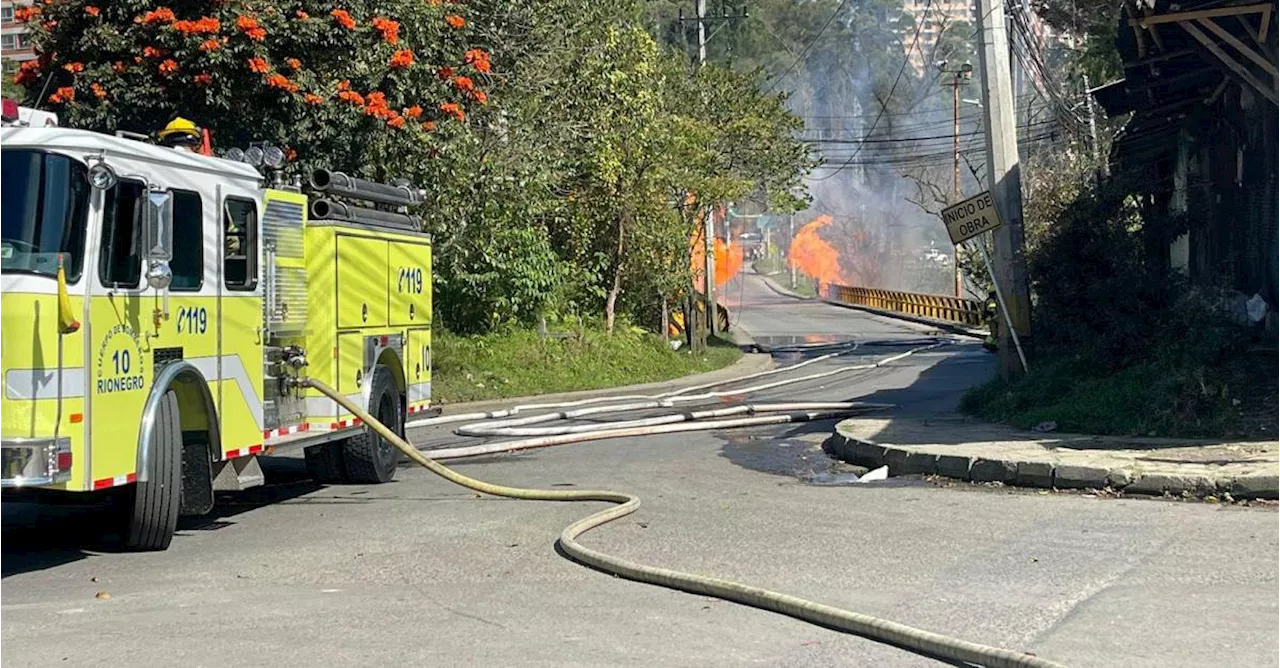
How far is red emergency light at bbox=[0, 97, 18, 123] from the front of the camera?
30.0ft

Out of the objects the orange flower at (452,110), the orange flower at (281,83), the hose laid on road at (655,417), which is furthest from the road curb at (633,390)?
the orange flower at (281,83)

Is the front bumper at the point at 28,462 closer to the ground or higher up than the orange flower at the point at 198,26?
closer to the ground

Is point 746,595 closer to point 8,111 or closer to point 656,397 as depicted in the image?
point 8,111

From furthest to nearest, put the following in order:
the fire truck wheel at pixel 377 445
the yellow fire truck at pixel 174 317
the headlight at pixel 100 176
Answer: the fire truck wheel at pixel 377 445
the headlight at pixel 100 176
the yellow fire truck at pixel 174 317

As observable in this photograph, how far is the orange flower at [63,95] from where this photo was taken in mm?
18283

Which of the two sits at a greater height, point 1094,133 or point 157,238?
point 1094,133

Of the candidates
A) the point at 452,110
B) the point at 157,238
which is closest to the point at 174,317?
the point at 157,238

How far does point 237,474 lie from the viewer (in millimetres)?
10930

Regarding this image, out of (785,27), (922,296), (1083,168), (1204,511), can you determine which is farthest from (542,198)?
(785,27)

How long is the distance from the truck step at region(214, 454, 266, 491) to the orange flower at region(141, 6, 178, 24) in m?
8.33

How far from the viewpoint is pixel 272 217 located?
1153cm

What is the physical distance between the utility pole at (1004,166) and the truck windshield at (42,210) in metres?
12.0

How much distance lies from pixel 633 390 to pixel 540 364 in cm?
212

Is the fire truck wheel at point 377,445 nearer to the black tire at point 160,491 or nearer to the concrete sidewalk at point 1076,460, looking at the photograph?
the black tire at point 160,491
